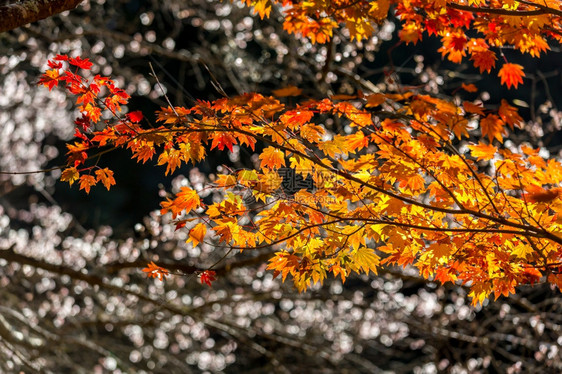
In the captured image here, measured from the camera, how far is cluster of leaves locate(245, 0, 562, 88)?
283cm

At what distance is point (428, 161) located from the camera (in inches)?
106

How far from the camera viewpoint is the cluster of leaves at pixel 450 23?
2.83 meters

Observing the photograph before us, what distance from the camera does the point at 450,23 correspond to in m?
3.09

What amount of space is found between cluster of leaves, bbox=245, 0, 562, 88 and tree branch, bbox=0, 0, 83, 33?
3.07 ft

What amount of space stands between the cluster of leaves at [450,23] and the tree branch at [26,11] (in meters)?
0.94

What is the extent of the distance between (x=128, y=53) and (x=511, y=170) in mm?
6943

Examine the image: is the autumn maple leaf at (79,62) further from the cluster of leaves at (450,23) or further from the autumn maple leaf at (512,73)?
the autumn maple leaf at (512,73)

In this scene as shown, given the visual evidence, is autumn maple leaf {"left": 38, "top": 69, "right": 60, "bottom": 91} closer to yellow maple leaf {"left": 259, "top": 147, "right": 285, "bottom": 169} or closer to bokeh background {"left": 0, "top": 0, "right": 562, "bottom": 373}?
yellow maple leaf {"left": 259, "top": 147, "right": 285, "bottom": 169}

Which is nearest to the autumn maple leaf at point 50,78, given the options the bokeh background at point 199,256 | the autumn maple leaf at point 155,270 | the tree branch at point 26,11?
the tree branch at point 26,11

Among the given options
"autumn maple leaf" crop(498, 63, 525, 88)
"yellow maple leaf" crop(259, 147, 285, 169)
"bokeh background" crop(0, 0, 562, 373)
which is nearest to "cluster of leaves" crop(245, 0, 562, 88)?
"autumn maple leaf" crop(498, 63, 525, 88)

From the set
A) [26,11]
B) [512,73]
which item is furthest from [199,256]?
[512,73]

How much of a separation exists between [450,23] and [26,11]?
6.85 ft

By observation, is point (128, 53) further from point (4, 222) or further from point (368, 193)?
point (368, 193)

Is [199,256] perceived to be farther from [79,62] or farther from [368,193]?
[368,193]
